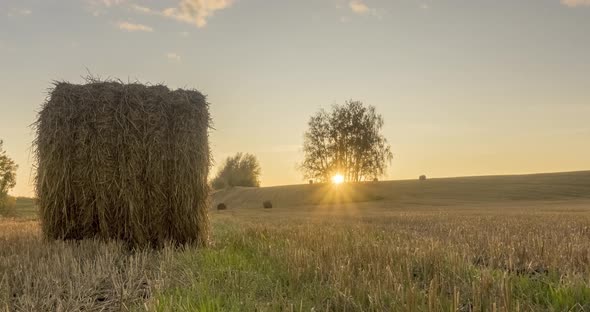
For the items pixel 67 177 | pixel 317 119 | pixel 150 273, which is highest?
pixel 317 119

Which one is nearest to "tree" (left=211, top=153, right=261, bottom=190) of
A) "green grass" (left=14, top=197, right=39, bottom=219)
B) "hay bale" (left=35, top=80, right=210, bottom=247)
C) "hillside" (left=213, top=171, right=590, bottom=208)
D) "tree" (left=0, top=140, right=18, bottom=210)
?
"hillside" (left=213, top=171, right=590, bottom=208)

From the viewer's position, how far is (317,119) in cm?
5756

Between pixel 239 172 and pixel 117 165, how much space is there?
76.8m

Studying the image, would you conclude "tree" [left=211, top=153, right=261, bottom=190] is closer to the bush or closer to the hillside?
the hillside

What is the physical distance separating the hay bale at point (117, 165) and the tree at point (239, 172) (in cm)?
7173

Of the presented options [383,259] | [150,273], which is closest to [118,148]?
[150,273]

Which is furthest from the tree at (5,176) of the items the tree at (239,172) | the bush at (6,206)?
the tree at (239,172)

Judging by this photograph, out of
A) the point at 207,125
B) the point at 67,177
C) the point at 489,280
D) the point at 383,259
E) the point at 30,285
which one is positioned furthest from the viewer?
the point at 207,125

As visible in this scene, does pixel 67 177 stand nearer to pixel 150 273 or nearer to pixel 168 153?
pixel 168 153

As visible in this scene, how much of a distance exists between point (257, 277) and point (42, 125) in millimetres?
5281

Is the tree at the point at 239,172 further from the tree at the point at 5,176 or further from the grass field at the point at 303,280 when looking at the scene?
the grass field at the point at 303,280

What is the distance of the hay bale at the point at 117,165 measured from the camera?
767 cm

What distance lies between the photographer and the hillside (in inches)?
1790

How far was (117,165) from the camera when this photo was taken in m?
7.70
